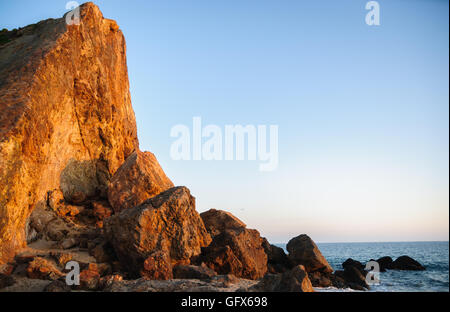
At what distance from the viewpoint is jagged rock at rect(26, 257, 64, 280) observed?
1372 cm

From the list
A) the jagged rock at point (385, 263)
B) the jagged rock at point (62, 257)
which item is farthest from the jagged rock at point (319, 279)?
the jagged rock at point (385, 263)

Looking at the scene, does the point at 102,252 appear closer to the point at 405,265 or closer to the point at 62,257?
the point at 62,257

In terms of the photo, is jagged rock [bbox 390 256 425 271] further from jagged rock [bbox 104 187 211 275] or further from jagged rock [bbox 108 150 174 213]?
jagged rock [bbox 108 150 174 213]

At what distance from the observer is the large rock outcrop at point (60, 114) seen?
1588 cm

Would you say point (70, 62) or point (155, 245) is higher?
point (70, 62)

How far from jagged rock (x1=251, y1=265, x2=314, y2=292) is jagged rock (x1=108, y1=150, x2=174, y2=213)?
13.4 metres

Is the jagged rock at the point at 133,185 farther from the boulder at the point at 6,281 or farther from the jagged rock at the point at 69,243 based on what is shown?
the boulder at the point at 6,281

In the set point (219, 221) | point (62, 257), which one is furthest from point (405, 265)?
point (62, 257)

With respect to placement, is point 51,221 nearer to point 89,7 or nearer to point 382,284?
point 89,7

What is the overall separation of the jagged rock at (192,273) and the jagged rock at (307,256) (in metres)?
11.3

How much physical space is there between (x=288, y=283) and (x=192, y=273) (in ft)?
18.8
